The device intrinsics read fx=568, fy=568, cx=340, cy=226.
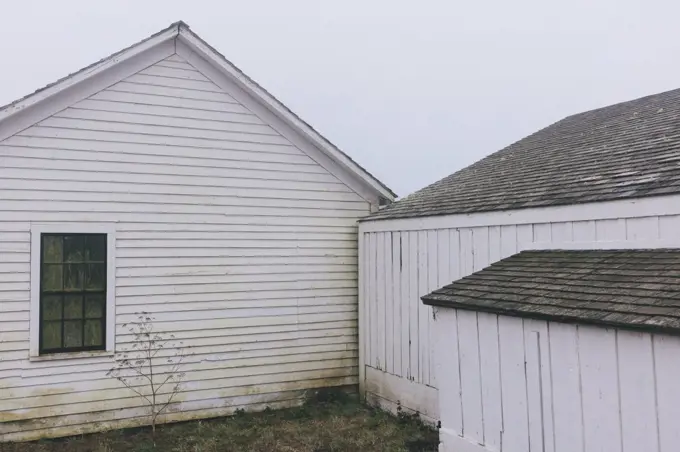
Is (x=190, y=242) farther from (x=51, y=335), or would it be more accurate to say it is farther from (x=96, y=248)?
(x=51, y=335)

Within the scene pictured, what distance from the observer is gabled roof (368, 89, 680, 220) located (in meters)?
6.48

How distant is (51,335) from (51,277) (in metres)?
0.84

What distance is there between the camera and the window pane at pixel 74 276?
8.38 metres

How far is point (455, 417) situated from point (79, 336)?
18.5 feet

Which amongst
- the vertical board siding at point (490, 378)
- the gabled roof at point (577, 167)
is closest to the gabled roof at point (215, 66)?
the gabled roof at point (577, 167)

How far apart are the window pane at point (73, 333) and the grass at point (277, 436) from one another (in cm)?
135

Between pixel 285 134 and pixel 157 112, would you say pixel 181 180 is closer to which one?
pixel 157 112

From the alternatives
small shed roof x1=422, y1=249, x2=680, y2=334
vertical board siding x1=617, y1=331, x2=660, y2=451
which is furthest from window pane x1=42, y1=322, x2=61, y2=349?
vertical board siding x1=617, y1=331, x2=660, y2=451

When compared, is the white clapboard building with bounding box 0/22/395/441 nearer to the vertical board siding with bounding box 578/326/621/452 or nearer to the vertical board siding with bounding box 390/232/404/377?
the vertical board siding with bounding box 390/232/404/377

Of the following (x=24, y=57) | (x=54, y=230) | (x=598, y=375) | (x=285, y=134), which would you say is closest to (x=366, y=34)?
(x=24, y=57)

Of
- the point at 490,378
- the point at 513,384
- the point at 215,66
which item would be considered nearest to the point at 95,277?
the point at 215,66

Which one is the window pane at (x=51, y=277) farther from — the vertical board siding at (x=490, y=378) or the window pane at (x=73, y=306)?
the vertical board siding at (x=490, y=378)

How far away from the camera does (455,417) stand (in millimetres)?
6145

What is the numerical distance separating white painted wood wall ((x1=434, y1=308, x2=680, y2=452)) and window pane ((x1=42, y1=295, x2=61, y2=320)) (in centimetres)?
554
